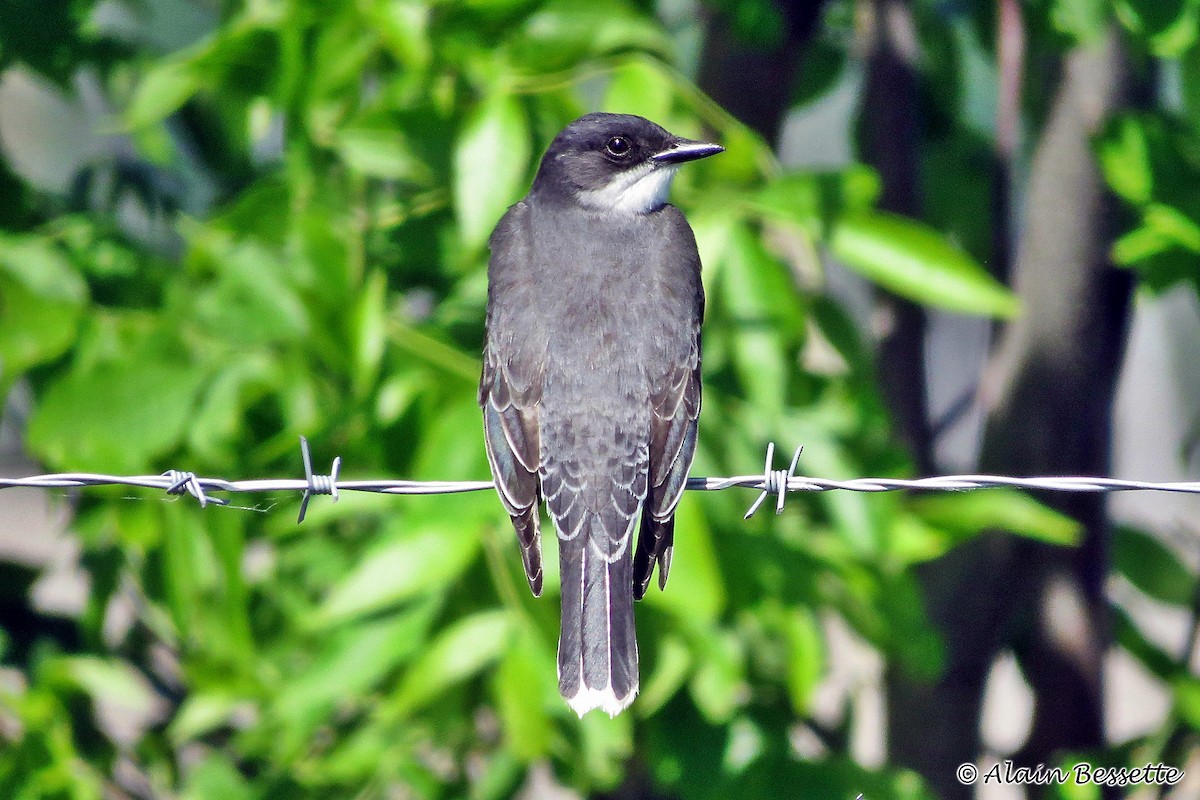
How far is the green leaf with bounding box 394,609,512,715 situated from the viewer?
3.22 m

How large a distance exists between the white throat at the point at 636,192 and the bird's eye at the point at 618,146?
0.06 m

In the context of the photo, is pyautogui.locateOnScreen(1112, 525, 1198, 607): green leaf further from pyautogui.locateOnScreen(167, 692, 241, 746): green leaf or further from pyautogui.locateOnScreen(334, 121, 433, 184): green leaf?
pyautogui.locateOnScreen(167, 692, 241, 746): green leaf

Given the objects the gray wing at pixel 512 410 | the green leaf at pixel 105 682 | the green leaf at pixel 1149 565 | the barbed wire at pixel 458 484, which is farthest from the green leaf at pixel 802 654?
the green leaf at pixel 105 682

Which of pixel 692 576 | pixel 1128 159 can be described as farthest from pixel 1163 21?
pixel 692 576

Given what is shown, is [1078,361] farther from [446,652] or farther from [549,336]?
[446,652]

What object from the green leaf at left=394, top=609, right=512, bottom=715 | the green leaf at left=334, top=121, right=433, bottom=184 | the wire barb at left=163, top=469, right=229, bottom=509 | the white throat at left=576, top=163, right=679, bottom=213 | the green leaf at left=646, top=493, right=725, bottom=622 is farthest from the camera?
the white throat at left=576, top=163, right=679, bottom=213

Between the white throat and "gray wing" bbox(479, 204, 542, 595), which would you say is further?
the white throat

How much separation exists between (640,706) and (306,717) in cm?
88

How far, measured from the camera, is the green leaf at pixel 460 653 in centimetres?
322

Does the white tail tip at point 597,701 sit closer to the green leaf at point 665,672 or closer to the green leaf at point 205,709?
the green leaf at point 665,672

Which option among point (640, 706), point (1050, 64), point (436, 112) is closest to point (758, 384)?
point (640, 706)

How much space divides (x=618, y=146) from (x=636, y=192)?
0.15 meters

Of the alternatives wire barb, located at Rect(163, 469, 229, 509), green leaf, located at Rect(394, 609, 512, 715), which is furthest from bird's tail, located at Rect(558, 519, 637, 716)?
wire barb, located at Rect(163, 469, 229, 509)

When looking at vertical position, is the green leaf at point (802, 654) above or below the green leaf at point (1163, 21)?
below
